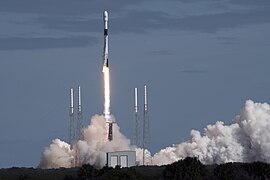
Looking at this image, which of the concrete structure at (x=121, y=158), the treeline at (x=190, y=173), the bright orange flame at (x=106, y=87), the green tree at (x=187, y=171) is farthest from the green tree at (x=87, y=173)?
the bright orange flame at (x=106, y=87)

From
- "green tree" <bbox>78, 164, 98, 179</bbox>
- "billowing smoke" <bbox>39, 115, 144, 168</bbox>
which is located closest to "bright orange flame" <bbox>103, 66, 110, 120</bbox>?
"billowing smoke" <bbox>39, 115, 144, 168</bbox>

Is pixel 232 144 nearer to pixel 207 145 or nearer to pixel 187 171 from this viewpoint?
pixel 207 145

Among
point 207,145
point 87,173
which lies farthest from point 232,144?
point 87,173

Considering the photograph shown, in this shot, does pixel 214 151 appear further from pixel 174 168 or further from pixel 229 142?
pixel 174 168

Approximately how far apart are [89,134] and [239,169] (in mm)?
49674

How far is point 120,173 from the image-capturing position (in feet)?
314

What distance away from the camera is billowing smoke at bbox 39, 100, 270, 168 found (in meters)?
143

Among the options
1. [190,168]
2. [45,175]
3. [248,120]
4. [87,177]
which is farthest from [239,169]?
[248,120]

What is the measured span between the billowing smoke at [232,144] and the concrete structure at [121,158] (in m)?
16.9

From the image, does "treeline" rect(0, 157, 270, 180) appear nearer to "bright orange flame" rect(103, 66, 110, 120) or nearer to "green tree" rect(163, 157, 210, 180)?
"green tree" rect(163, 157, 210, 180)

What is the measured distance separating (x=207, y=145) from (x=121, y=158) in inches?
936

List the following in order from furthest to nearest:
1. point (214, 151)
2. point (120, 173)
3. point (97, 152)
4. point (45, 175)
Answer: point (214, 151), point (97, 152), point (45, 175), point (120, 173)

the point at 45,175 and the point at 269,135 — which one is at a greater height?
the point at 269,135

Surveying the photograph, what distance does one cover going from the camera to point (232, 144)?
5896 inches
